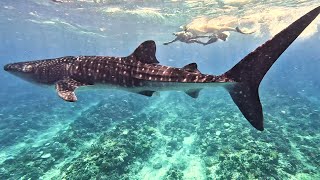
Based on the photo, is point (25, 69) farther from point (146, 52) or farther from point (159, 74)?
point (159, 74)

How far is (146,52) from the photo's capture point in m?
6.64

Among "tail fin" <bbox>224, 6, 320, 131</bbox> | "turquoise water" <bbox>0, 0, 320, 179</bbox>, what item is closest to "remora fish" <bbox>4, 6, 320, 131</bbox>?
"tail fin" <bbox>224, 6, 320, 131</bbox>

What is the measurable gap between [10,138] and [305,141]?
2012 centimetres

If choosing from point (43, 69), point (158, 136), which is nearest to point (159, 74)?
point (43, 69)

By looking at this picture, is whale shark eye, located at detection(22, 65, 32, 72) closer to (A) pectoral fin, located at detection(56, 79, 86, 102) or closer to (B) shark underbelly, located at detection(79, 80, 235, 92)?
(A) pectoral fin, located at detection(56, 79, 86, 102)

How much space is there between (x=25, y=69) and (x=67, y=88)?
262 centimetres

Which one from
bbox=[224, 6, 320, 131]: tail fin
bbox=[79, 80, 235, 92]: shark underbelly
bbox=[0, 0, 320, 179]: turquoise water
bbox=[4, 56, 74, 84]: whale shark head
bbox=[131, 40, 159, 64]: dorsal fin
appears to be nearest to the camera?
bbox=[224, 6, 320, 131]: tail fin

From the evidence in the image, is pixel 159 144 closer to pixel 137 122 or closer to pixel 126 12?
pixel 137 122

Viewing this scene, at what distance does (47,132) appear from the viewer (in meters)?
20.6

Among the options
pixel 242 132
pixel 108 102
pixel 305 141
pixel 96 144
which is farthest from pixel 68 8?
pixel 305 141

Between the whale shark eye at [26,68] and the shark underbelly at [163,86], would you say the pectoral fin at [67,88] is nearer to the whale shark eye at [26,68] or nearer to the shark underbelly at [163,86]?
the shark underbelly at [163,86]

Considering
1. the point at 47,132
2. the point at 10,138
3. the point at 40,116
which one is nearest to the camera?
the point at 10,138

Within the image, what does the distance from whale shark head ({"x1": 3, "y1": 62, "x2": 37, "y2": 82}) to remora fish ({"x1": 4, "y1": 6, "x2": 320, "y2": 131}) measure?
0.04 meters

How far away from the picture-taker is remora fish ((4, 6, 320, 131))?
535cm
